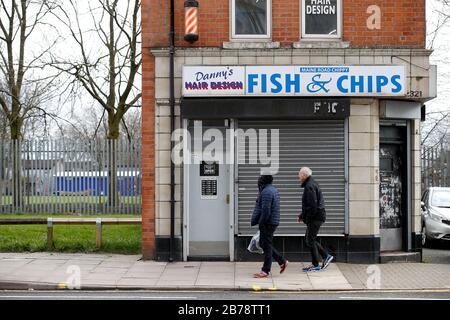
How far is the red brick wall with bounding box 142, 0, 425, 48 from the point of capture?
12.7 meters

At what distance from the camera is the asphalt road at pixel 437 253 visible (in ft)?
44.5

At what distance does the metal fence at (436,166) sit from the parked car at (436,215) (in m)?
2.24

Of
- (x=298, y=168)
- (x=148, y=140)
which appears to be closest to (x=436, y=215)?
(x=298, y=168)

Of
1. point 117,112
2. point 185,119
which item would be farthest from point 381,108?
point 117,112

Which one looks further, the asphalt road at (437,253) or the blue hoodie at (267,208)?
the asphalt road at (437,253)

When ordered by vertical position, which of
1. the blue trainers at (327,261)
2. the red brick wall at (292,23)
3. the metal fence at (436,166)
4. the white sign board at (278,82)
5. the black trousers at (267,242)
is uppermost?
the red brick wall at (292,23)

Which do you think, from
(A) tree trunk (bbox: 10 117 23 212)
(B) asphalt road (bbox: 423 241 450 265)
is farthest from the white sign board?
(A) tree trunk (bbox: 10 117 23 212)

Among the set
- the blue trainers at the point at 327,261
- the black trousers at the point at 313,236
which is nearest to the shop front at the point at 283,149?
the blue trainers at the point at 327,261

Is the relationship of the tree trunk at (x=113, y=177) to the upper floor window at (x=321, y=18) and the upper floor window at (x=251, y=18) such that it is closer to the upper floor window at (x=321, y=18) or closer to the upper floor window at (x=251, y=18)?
the upper floor window at (x=251, y=18)

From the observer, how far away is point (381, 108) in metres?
12.8

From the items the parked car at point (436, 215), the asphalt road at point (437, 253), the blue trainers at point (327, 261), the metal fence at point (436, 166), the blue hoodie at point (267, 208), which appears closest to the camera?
the blue hoodie at point (267, 208)

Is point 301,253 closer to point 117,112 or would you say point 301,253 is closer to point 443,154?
point 443,154

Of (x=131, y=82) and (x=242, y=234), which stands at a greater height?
(x=131, y=82)
